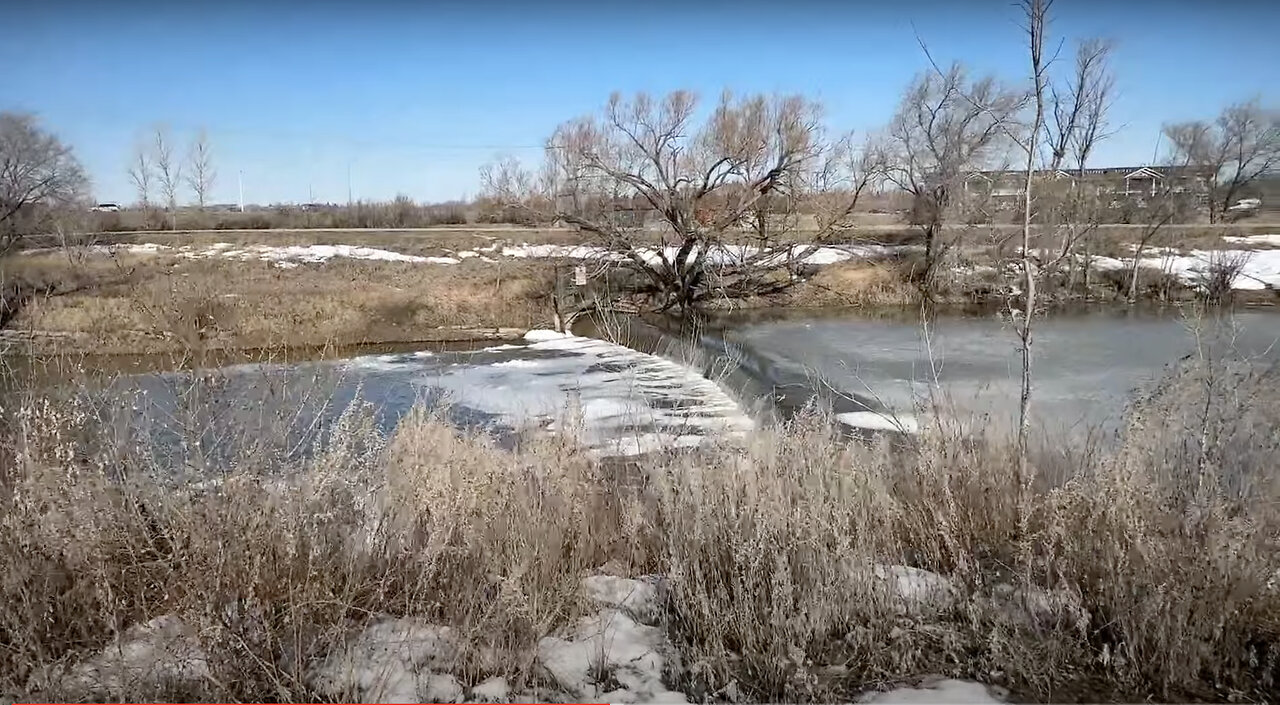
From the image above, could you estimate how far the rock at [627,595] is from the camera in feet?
11.3

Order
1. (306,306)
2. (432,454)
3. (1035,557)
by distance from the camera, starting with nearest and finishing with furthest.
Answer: (1035,557)
(432,454)
(306,306)

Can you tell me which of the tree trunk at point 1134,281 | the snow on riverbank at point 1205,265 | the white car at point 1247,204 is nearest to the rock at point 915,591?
the tree trunk at point 1134,281

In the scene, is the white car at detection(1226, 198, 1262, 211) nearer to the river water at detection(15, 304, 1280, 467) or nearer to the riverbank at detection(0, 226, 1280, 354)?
the riverbank at detection(0, 226, 1280, 354)

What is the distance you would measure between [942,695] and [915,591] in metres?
0.67

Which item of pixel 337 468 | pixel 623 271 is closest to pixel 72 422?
pixel 337 468

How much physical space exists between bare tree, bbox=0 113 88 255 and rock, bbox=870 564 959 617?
22358 mm

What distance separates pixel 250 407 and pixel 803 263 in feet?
80.2

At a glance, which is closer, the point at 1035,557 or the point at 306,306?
the point at 1035,557

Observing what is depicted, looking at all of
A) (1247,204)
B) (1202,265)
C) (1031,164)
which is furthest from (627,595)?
(1247,204)

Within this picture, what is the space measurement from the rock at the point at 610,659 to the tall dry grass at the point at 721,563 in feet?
0.29

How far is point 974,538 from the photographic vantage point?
13.5ft

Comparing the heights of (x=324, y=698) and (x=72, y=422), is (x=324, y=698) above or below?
below

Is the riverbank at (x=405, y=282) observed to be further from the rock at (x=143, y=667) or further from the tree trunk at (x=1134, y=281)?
the rock at (x=143, y=667)

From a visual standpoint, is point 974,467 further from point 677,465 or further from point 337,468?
point 337,468
